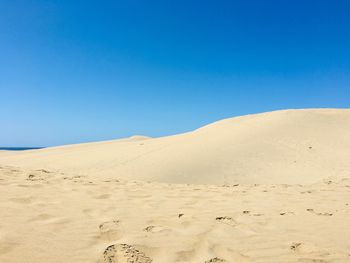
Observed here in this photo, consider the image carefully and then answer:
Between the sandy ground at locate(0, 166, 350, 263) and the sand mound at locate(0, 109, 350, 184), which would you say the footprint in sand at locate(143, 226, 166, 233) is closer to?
the sandy ground at locate(0, 166, 350, 263)

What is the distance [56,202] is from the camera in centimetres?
462

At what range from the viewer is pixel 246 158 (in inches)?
443

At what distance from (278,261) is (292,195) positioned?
11.6 ft

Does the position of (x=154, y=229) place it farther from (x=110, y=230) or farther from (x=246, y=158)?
(x=246, y=158)

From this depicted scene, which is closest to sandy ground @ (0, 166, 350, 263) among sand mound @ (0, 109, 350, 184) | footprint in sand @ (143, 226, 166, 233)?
footprint in sand @ (143, 226, 166, 233)

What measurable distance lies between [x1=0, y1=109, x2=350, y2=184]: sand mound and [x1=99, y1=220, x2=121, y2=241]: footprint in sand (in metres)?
5.24

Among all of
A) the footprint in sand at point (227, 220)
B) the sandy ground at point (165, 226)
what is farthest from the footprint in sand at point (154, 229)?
the footprint in sand at point (227, 220)

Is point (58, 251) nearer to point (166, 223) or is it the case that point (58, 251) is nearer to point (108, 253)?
point (108, 253)

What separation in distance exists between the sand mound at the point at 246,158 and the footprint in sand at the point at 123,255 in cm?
588

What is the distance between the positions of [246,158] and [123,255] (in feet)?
29.4

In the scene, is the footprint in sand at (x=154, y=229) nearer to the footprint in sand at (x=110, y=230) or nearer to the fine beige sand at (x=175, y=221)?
the fine beige sand at (x=175, y=221)

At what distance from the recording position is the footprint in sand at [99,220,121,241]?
3.28 metres

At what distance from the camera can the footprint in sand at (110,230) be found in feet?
10.8

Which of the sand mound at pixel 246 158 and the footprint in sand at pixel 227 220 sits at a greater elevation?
the sand mound at pixel 246 158
